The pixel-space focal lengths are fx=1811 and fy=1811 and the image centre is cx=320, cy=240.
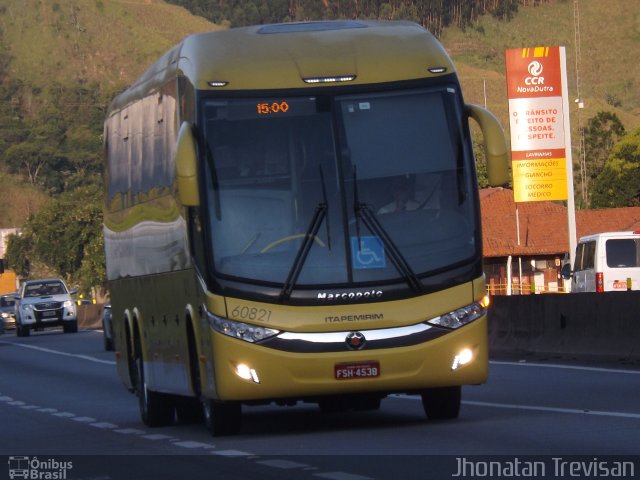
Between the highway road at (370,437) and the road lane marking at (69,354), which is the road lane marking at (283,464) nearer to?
the highway road at (370,437)

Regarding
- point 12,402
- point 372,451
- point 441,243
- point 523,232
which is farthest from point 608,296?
point 523,232

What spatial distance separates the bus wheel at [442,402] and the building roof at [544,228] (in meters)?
74.4

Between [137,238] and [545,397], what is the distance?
430 centimetres

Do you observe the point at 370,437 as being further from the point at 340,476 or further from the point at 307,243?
the point at 340,476

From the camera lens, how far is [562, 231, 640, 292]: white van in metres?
31.4

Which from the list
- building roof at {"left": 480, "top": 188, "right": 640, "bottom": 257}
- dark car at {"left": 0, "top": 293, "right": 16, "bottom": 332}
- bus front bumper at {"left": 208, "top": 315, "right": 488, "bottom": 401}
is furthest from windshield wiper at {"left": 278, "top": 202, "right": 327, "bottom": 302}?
building roof at {"left": 480, "top": 188, "right": 640, "bottom": 257}

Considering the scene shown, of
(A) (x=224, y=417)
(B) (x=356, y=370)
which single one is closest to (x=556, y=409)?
(B) (x=356, y=370)

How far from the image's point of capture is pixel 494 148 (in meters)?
14.1

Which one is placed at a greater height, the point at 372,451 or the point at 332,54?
the point at 332,54

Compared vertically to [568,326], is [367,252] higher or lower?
higher

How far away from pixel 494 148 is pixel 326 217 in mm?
1422

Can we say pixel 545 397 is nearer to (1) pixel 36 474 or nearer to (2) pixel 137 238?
(2) pixel 137 238

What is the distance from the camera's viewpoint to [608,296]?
23.7 metres

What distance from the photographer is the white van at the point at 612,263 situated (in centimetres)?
3139
